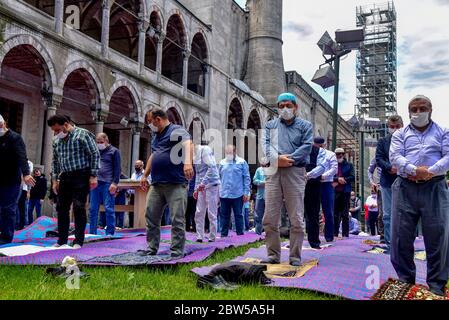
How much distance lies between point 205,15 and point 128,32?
404 cm

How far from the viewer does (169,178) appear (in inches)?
213

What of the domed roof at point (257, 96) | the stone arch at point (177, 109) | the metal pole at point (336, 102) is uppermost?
the domed roof at point (257, 96)

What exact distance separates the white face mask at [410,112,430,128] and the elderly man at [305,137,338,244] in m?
2.66

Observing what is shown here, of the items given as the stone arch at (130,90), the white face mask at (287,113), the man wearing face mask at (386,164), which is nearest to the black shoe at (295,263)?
the white face mask at (287,113)

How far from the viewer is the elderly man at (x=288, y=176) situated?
5.03 meters

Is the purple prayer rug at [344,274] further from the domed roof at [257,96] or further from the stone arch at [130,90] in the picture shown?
the domed roof at [257,96]

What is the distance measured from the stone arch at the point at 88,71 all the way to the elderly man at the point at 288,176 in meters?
10.3

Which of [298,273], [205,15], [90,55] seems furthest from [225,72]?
[298,273]

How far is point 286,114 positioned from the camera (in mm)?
5137

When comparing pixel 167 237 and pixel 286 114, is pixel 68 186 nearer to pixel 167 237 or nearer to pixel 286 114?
pixel 167 237

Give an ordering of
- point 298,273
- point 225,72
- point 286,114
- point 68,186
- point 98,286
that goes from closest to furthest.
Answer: point 98,286 < point 298,273 < point 286,114 < point 68,186 < point 225,72

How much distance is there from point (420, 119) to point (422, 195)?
2.19ft


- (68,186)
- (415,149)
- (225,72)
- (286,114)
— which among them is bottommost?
(68,186)

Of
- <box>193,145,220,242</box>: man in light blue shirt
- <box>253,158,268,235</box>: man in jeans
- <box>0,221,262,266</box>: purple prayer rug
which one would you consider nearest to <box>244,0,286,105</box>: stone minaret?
<box>253,158,268,235</box>: man in jeans
